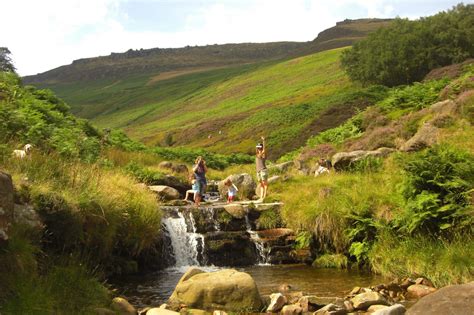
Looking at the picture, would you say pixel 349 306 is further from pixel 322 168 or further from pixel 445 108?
pixel 445 108

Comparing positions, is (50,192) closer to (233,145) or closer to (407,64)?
(233,145)

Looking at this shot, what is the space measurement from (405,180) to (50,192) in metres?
8.97

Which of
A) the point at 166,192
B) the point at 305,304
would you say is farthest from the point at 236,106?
the point at 305,304

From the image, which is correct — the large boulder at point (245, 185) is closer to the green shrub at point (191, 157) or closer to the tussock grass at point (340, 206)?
the tussock grass at point (340, 206)

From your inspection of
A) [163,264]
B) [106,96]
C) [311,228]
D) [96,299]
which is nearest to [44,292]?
[96,299]

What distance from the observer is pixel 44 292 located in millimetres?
8344

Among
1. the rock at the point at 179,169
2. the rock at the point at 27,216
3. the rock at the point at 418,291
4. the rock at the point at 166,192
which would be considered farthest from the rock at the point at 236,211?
the rock at the point at 179,169

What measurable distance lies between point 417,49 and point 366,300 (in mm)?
62697

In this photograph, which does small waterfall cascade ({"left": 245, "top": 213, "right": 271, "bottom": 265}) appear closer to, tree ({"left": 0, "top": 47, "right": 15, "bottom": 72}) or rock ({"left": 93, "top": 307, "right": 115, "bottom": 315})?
rock ({"left": 93, "top": 307, "right": 115, "bottom": 315})

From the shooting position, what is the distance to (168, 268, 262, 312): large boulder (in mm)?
10766

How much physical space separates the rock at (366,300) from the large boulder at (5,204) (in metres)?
6.70

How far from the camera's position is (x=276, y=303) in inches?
428

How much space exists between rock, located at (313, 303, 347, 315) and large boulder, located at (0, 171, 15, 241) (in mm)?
5802

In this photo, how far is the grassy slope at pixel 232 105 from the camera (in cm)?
7044
